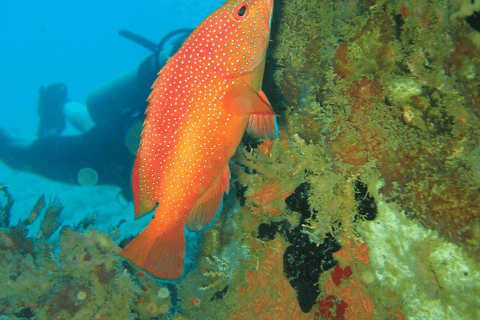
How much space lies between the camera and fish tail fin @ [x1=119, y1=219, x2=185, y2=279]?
2.47 meters

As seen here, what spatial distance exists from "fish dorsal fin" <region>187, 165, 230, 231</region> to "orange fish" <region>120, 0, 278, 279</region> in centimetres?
15

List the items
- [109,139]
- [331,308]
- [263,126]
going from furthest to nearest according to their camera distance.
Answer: [109,139] → [331,308] → [263,126]

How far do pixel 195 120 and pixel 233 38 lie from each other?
0.87m

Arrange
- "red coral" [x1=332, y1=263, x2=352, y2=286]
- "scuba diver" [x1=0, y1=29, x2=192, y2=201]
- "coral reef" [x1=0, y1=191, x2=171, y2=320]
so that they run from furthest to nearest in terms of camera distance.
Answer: "scuba diver" [x1=0, y1=29, x2=192, y2=201]
"coral reef" [x1=0, y1=191, x2=171, y2=320]
"red coral" [x1=332, y1=263, x2=352, y2=286]

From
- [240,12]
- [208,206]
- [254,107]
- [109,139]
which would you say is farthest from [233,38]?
[109,139]

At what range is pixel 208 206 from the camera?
108 inches

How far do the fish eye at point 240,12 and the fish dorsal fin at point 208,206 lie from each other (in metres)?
1.56

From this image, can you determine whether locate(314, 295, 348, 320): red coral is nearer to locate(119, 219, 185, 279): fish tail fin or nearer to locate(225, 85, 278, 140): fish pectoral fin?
locate(119, 219, 185, 279): fish tail fin

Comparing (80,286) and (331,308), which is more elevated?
(331,308)

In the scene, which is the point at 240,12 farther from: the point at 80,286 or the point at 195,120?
the point at 80,286

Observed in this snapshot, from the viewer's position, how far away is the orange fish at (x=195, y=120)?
2.23 m

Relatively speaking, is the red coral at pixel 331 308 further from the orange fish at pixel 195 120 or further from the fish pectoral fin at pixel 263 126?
the fish pectoral fin at pixel 263 126

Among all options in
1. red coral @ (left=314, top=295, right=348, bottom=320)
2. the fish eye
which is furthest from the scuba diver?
red coral @ (left=314, top=295, right=348, bottom=320)

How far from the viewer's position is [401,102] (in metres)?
2.16
